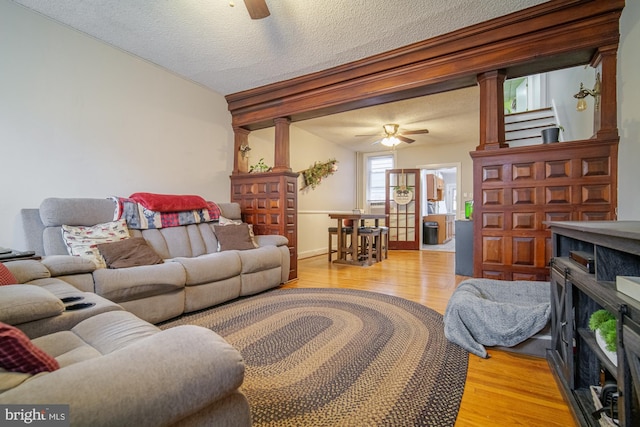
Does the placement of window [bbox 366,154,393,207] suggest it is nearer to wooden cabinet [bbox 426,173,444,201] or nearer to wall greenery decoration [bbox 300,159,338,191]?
wooden cabinet [bbox 426,173,444,201]

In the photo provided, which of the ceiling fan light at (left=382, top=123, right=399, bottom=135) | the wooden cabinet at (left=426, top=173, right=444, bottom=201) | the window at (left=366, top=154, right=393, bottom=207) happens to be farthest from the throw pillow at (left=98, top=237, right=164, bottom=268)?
the wooden cabinet at (left=426, top=173, right=444, bottom=201)

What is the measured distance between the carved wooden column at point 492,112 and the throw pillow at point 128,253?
3176 millimetres

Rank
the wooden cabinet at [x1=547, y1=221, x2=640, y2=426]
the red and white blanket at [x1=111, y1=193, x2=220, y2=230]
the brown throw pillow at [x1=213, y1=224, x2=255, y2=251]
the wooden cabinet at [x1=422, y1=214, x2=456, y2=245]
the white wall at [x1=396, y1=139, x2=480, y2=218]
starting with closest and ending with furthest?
the wooden cabinet at [x1=547, y1=221, x2=640, y2=426] < the red and white blanket at [x1=111, y1=193, x2=220, y2=230] < the brown throw pillow at [x1=213, y1=224, x2=255, y2=251] < the white wall at [x1=396, y1=139, x2=480, y2=218] < the wooden cabinet at [x1=422, y1=214, x2=456, y2=245]

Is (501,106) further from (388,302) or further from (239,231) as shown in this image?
(239,231)

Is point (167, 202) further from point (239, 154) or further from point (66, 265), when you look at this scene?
point (239, 154)

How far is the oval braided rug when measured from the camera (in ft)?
4.17

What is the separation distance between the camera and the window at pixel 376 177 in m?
7.55

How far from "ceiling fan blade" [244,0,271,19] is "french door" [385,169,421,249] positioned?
17.6ft

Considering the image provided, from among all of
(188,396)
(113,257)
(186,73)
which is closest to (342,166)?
(186,73)

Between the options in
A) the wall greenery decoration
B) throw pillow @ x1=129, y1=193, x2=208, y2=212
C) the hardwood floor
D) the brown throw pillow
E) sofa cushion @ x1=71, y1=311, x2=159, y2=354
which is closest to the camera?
sofa cushion @ x1=71, y1=311, x2=159, y2=354

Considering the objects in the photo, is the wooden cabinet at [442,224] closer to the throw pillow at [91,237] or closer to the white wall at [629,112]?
the white wall at [629,112]

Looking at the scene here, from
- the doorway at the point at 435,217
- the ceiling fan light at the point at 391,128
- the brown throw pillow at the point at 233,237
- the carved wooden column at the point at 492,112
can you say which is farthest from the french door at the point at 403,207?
the brown throw pillow at the point at 233,237

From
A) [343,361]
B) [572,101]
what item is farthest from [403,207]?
[343,361]

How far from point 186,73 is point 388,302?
11.8ft
